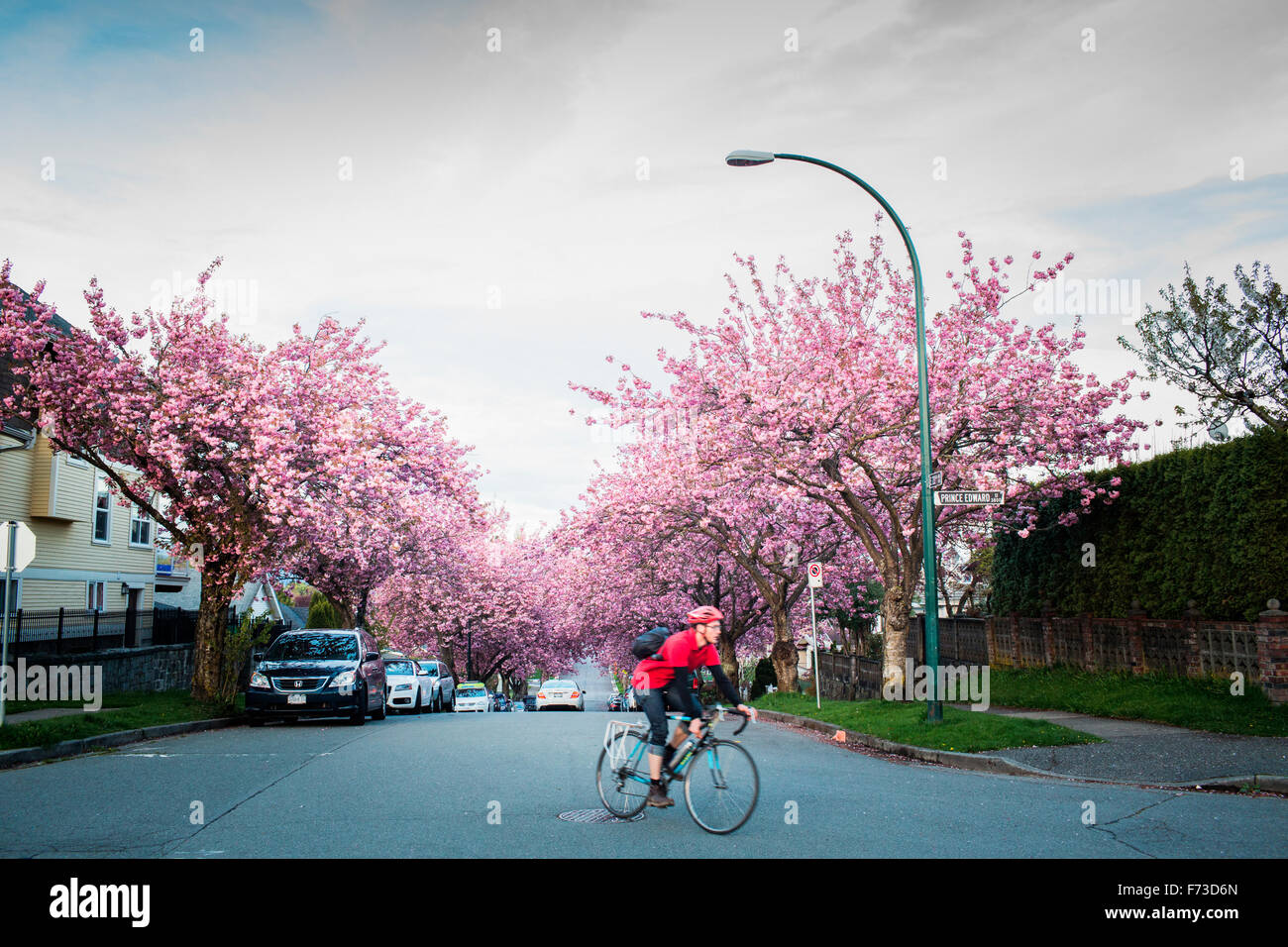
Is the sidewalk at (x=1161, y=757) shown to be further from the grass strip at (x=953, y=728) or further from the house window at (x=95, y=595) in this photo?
the house window at (x=95, y=595)

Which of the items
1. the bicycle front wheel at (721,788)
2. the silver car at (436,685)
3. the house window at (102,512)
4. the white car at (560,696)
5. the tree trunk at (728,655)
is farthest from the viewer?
the white car at (560,696)

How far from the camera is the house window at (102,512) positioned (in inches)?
1232

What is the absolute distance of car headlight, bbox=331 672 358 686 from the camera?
18.3 meters

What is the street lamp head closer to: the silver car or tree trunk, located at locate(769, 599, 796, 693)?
tree trunk, located at locate(769, 599, 796, 693)

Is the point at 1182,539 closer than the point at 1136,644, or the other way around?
the point at 1182,539

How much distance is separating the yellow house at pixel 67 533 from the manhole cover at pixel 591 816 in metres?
18.9

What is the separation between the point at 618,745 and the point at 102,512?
28.9m

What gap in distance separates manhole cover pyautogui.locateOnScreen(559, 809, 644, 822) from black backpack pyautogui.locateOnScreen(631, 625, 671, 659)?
1268 millimetres

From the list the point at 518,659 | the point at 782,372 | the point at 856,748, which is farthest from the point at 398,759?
the point at 518,659

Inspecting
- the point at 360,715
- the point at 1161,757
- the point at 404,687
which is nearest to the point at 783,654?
the point at 404,687

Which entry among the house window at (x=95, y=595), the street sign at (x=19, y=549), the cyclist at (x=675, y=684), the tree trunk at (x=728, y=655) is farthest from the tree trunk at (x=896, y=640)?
the house window at (x=95, y=595)

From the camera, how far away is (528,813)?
8.30 m

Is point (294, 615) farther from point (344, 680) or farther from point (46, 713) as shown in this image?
point (46, 713)
